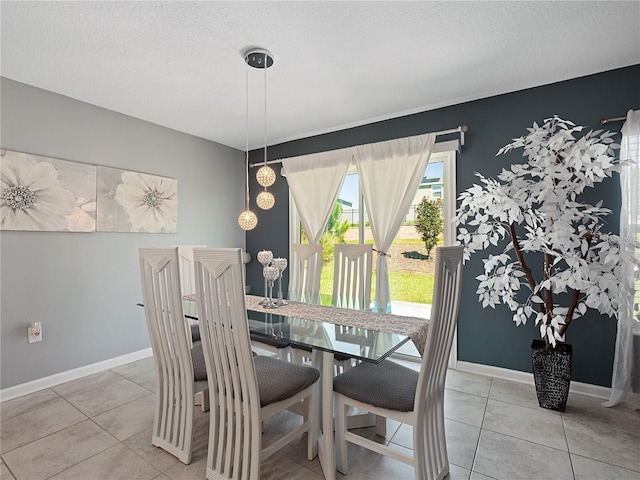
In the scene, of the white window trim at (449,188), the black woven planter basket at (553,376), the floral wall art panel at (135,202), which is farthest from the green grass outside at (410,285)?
the floral wall art panel at (135,202)

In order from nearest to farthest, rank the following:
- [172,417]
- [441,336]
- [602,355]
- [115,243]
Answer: [441,336] → [172,417] → [602,355] → [115,243]

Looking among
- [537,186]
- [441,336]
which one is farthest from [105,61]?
[537,186]

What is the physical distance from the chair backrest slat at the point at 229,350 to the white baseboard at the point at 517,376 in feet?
7.28

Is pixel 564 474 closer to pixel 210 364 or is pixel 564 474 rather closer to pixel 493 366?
pixel 493 366

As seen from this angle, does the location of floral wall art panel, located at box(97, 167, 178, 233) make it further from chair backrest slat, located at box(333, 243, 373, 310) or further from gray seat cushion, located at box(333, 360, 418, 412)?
gray seat cushion, located at box(333, 360, 418, 412)

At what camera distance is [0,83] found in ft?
8.09

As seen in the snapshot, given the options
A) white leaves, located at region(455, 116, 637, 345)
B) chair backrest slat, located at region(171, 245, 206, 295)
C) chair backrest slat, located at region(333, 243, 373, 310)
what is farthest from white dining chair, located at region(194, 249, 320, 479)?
white leaves, located at region(455, 116, 637, 345)

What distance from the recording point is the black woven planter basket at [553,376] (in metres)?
2.22

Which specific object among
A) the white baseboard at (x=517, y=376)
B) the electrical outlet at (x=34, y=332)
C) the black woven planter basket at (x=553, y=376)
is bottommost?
the white baseboard at (x=517, y=376)

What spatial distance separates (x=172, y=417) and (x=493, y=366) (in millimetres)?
2567

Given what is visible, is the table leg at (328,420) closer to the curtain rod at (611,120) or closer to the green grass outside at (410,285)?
the green grass outside at (410,285)

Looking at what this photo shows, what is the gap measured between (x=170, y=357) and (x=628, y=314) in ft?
9.73

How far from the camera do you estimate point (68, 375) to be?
2.80 meters

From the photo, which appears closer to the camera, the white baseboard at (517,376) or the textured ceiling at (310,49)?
the textured ceiling at (310,49)
